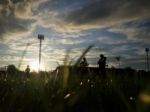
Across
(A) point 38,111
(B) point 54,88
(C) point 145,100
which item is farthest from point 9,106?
(C) point 145,100

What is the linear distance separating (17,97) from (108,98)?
2.70ft

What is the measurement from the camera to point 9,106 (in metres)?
1.95

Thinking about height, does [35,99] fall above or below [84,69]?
below

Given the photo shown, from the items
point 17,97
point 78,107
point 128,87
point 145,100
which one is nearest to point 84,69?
point 128,87

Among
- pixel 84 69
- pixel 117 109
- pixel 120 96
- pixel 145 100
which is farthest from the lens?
pixel 84 69

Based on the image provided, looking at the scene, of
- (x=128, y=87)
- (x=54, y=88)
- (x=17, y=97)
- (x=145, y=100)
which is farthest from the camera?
(x=128, y=87)

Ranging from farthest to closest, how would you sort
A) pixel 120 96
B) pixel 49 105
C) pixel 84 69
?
pixel 84 69
pixel 120 96
pixel 49 105

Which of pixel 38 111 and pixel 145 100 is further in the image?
pixel 38 111

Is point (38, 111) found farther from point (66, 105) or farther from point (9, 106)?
point (9, 106)

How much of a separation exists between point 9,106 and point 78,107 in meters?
0.54

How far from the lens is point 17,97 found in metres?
2.28

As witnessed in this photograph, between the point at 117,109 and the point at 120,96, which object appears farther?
the point at 120,96

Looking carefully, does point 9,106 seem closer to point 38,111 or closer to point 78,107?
point 38,111

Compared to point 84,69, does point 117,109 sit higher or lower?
lower
